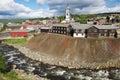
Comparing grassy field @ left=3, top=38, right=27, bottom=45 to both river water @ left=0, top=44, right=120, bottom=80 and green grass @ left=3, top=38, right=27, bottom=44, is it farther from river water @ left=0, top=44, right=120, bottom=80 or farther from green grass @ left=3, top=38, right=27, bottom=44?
river water @ left=0, top=44, right=120, bottom=80

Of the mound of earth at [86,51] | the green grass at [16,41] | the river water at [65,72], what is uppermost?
the mound of earth at [86,51]

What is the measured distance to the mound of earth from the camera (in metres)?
51.0

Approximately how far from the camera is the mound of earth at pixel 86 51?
51031 mm

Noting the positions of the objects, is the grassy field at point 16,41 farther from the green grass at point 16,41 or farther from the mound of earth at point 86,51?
the mound of earth at point 86,51

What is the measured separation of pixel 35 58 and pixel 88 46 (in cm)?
1619

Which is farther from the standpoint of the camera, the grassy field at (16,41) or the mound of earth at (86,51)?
the grassy field at (16,41)

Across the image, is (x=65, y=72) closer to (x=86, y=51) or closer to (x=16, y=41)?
(x=86, y=51)

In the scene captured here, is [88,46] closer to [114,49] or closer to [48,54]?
[114,49]

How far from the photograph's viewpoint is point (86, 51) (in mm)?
54750

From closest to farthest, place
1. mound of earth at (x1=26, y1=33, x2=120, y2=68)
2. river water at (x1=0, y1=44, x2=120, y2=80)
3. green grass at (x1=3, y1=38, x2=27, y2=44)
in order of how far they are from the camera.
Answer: river water at (x1=0, y1=44, x2=120, y2=80) < mound of earth at (x1=26, y1=33, x2=120, y2=68) < green grass at (x1=3, y1=38, x2=27, y2=44)

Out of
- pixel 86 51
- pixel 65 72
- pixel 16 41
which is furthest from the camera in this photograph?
pixel 16 41

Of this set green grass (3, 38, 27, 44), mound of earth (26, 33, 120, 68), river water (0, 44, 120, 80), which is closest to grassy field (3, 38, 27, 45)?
green grass (3, 38, 27, 44)

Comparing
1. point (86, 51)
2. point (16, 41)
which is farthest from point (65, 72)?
point (16, 41)

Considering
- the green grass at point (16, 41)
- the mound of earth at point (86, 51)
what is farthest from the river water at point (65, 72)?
the green grass at point (16, 41)
